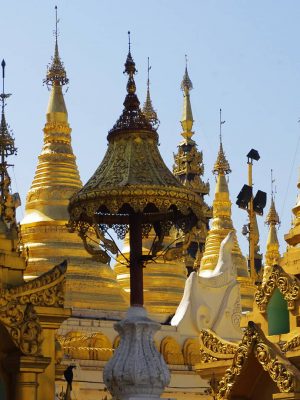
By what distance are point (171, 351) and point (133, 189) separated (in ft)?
66.7

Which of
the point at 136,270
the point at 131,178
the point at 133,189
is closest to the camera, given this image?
the point at 136,270

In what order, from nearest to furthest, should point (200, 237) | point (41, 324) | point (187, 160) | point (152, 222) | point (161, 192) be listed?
point (161, 192), point (152, 222), point (41, 324), point (200, 237), point (187, 160)

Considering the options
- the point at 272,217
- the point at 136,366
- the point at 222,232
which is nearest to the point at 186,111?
the point at 272,217

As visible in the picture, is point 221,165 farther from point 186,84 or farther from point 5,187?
point 5,187

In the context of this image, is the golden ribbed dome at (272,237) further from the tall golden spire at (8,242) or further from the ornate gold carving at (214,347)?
the tall golden spire at (8,242)

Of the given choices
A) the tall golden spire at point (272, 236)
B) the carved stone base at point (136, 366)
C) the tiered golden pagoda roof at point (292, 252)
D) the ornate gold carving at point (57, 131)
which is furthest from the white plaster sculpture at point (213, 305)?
the carved stone base at point (136, 366)

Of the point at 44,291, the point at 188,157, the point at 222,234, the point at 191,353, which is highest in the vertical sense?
the point at 188,157

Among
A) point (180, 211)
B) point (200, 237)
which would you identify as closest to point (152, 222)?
point (180, 211)

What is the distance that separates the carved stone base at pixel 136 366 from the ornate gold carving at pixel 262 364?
4.51 m

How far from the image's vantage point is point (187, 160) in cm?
5550

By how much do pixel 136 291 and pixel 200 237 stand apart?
36.8 m

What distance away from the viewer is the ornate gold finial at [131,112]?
15.6 m

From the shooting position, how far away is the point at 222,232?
43.5 metres

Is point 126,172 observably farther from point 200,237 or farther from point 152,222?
point 200,237
